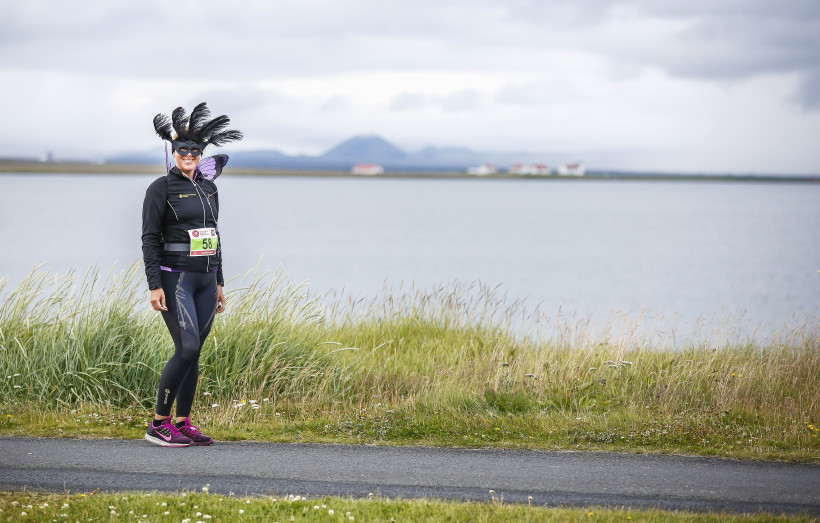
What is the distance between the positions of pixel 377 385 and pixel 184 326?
2.88m

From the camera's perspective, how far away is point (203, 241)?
6594mm

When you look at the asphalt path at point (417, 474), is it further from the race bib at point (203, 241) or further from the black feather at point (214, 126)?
the black feather at point (214, 126)

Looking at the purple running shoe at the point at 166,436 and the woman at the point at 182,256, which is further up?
the woman at the point at 182,256

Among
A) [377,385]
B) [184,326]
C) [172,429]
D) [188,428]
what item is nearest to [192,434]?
[188,428]

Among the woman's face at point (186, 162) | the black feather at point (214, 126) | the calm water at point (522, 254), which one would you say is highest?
the black feather at point (214, 126)

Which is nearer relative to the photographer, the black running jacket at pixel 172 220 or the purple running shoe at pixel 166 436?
the black running jacket at pixel 172 220

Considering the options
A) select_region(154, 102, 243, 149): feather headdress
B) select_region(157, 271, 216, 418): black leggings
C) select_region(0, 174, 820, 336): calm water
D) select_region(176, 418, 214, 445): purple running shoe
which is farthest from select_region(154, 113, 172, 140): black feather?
select_region(0, 174, 820, 336): calm water

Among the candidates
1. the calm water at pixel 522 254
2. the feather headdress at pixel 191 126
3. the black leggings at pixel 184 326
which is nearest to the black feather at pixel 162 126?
the feather headdress at pixel 191 126

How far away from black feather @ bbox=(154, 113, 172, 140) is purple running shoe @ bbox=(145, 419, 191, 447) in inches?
94.2

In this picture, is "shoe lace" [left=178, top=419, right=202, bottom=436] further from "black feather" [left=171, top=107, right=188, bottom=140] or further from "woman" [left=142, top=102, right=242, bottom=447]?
"black feather" [left=171, top=107, right=188, bottom=140]

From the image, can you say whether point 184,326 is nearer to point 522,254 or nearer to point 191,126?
point 191,126

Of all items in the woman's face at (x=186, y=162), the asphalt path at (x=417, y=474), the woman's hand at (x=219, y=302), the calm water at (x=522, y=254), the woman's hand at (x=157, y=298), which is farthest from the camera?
the calm water at (x=522, y=254)

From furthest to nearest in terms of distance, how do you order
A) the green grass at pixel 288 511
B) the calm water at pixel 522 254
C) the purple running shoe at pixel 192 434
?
the calm water at pixel 522 254 < the purple running shoe at pixel 192 434 < the green grass at pixel 288 511

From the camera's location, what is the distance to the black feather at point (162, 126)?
677 cm
